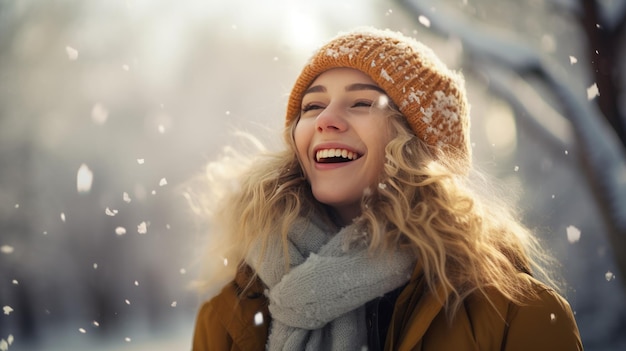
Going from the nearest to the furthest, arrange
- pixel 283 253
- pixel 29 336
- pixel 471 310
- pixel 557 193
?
pixel 471 310 → pixel 283 253 → pixel 557 193 → pixel 29 336

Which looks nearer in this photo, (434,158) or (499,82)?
(434,158)

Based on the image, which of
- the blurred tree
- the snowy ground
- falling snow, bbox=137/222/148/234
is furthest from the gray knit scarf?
falling snow, bbox=137/222/148/234

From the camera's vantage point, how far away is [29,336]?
4.39 m

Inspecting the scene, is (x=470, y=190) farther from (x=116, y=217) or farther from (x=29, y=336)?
(x=29, y=336)

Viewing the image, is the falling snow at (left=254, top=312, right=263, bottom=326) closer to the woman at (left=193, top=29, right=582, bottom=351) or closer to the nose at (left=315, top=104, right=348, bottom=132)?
the woman at (left=193, top=29, right=582, bottom=351)

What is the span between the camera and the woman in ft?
3.99

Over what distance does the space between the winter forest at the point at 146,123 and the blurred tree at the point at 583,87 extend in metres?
0.02

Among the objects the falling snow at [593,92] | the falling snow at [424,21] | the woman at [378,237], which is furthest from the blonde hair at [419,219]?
the falling snow at [424,21]

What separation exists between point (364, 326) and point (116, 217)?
13.4 feet

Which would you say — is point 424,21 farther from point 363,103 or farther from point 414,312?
point 414,312

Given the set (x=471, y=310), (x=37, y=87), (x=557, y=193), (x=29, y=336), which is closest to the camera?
(x=471, y=310)

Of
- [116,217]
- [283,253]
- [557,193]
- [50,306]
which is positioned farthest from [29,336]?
[557,193]

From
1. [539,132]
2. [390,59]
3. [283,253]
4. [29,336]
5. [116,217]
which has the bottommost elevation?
[29,336]

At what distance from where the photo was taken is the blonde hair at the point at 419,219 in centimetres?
127
